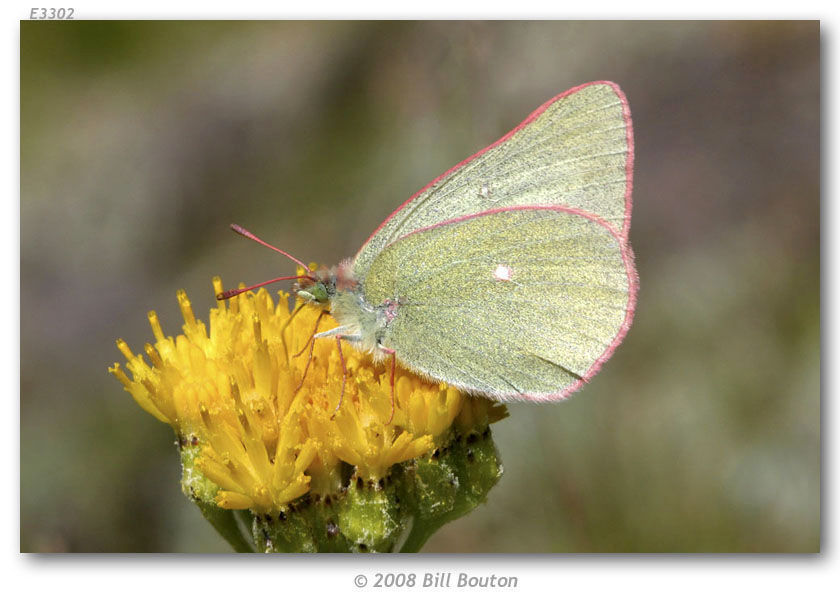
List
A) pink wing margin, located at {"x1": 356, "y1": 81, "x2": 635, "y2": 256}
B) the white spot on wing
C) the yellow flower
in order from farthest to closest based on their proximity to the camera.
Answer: the white spot on wing
pink wing margin, located at {"x1": 356, "y1": 81, "x2": 635, "y2": 256}
the yellow flower

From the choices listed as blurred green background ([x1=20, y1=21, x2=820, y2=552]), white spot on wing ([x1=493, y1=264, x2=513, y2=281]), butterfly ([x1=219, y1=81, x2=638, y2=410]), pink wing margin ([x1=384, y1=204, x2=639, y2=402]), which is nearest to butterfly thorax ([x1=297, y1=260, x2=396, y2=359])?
butterfly ([x1=219, y1=81, x2=638, y2=410])

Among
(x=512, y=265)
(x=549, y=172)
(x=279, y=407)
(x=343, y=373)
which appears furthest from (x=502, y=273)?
(x=279, y=407)

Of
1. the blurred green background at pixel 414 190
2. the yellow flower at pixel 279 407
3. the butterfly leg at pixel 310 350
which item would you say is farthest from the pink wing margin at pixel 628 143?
the blurred green background at pixel 414 190

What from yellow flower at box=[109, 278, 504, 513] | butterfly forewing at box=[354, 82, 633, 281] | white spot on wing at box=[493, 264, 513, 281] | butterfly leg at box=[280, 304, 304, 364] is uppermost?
butterfly forewing at box=[354, 82, 633, 281]

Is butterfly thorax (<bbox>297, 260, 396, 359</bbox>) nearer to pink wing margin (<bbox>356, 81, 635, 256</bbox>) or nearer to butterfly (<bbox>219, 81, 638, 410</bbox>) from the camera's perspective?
butterfly (<bbox>219, 81, 638, 410</bbox>)

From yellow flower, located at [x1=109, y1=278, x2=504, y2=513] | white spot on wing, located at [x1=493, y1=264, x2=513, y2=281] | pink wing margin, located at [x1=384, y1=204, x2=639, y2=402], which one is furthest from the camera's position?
white spot on wing, located at [x1=493, y1=264, x2=513, y2=281]

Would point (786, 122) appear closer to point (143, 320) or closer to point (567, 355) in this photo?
point (567, 355)
